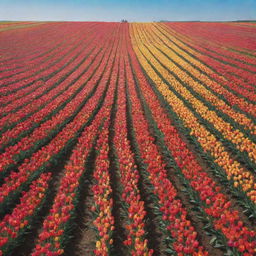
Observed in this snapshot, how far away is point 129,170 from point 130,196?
1140mm

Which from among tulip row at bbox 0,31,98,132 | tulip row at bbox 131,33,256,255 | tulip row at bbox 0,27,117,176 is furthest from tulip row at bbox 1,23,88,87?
tulip row at bbox 131,33,256,255

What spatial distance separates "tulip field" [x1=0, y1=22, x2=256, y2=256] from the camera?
201 inches

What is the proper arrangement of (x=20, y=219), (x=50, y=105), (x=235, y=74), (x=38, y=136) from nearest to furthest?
(x=20, y=219) < (x=38, y=136) < (x=50, y=105) < (x=235, y=74)

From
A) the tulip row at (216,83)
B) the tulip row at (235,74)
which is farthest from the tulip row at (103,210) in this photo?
the tulip row at (235,74)

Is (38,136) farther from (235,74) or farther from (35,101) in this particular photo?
(235,74)

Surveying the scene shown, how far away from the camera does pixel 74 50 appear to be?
37.4 metres

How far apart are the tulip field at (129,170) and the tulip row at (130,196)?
36 millimetres

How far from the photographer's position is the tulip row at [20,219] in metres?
4.85

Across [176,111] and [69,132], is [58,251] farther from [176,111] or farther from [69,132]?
[176,111]

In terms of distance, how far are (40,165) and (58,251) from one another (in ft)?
12.4

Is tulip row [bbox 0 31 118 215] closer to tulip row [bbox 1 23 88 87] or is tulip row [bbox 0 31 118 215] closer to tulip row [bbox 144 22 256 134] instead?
tulip row [bbox 144 22 256 134]

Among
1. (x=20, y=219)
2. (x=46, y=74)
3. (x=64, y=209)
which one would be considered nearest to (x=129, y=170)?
Result: (x=64, y=209)

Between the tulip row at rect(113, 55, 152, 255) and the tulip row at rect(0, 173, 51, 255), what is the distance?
2259 mm

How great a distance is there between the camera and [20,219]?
5246 mm
